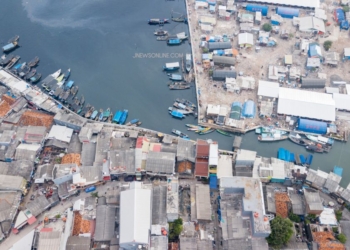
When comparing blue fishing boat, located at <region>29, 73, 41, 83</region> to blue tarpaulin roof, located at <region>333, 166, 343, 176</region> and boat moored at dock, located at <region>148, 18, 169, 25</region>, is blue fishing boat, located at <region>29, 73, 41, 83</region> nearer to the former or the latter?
boat moored at dock, located at <region>148, 18, 169, 25</region>

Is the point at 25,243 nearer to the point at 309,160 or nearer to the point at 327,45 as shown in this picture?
the point at 309,160

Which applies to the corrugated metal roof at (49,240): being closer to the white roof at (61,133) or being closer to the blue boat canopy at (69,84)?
the white roof at (61,133)

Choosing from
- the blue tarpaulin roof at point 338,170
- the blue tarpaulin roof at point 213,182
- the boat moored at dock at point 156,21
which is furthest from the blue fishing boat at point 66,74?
the blue tarpaulin roof at point 338,170

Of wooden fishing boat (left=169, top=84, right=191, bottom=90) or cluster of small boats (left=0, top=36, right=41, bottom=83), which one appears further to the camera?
cluster of small boats (left=0, top=36, right=41, bottom=83)

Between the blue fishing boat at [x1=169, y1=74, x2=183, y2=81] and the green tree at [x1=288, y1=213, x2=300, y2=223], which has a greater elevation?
the blue fishing boat at [x1=169, y1=74, x2=183, y2=81]

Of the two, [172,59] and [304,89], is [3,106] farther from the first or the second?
[304,89]

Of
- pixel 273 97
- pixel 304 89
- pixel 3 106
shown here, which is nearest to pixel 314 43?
pixel 304 89

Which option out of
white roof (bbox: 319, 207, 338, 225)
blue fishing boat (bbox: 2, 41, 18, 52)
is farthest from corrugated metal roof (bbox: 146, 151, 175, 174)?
blue fishing boat (bbox: 2, 41, 18, 52)
